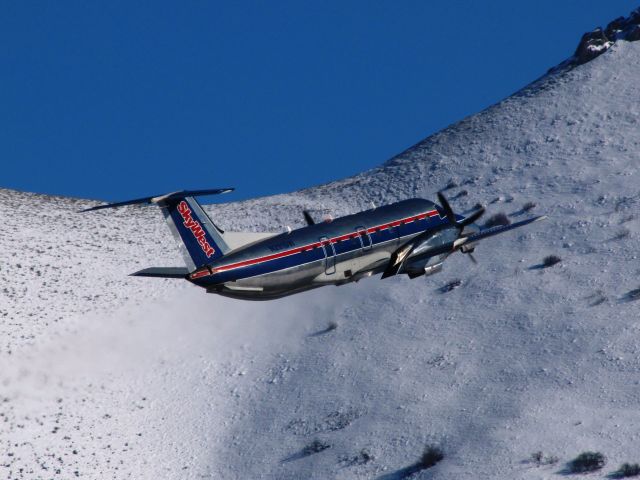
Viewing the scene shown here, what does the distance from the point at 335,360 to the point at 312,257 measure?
22.2m

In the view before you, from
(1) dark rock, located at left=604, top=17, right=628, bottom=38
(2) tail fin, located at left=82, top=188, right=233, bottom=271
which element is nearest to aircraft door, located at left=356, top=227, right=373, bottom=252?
(2) tail fin, located at left=82, top=188, right=233, bottom=271

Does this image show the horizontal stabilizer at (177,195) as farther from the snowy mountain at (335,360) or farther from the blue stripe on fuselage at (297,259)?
the snowy mountain at (335,360)

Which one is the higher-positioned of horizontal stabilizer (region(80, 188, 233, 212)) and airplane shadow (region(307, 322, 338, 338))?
horizontal stabilizer (region(80, 188, 233, 212))

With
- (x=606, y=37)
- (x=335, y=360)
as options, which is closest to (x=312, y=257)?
(x=335, y=360)

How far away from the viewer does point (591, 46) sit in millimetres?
110438

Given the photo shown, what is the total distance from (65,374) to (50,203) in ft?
103

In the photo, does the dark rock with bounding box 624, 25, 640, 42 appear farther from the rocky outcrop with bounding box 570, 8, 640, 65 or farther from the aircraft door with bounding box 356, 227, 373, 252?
the aircraft door with bounding box 356, 227, 373, 252

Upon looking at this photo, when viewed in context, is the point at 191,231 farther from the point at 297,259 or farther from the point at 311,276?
the point at 311,276

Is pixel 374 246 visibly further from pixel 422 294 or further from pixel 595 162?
pixel 595 162

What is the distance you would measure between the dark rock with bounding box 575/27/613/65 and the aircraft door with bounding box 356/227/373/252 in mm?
69850

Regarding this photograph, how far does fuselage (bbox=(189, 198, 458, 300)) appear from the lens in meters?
42.2

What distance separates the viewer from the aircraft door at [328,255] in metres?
44.2

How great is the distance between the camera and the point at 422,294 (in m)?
69.9

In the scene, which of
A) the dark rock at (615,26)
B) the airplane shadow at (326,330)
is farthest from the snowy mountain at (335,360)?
the dark rock at (615,26)
